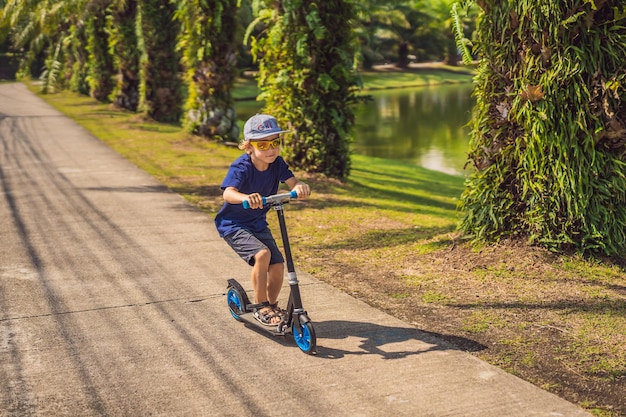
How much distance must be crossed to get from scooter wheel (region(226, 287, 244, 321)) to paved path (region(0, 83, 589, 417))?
79 mm

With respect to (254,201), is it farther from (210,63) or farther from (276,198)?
(210,63)

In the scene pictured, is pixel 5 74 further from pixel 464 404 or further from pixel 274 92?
pixel 464 404

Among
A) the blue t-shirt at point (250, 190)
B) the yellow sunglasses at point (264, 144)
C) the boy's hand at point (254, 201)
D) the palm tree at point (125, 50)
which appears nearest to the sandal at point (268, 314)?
the blue t-shirt at point (250, 190)

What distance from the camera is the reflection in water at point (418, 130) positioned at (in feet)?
72.7

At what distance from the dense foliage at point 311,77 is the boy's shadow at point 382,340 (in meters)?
7.25

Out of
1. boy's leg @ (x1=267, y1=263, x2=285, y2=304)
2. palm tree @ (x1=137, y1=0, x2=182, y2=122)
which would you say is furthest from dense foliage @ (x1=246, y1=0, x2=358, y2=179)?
palm tree @ (x1=137, y1=0, x2=182, y2=122)

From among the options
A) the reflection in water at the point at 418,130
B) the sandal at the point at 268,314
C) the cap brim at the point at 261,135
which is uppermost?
the cap brim at the point at 261,135

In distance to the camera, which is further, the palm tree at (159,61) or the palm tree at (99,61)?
the palm tree at (99,61)

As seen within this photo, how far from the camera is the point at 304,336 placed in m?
5.27

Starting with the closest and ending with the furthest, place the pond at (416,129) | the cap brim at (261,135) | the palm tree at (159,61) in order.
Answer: the cap brim at (261,135)
the palm tree at (159,61)
the pond at (416,129)

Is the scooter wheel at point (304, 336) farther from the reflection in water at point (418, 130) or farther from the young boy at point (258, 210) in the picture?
the reflection in water at point (418, 130)

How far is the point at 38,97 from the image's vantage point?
30234 millimetres

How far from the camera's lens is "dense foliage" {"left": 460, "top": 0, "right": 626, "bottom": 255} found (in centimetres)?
692

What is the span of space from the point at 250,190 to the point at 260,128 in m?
0.46
